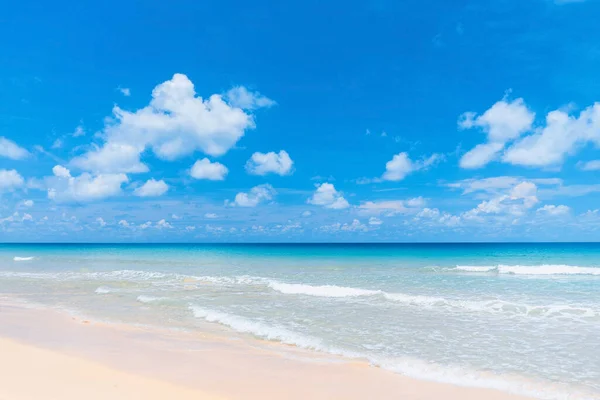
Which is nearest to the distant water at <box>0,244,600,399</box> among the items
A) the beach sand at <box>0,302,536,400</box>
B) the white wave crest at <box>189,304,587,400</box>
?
the white wave crest at <box>189,304,587,400</box>

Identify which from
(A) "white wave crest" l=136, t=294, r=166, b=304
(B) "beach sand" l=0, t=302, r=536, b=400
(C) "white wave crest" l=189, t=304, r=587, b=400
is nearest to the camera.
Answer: (B) "beach sand" l=0, t=302, r=536, b=400

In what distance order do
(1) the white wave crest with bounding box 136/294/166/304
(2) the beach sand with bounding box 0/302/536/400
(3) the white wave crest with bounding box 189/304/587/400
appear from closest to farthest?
(2) the beach sand with bounding box 0/302/536/400 < (3) the white wave crest with bounding box 189/304/587/400 < (1) the white wave crest with bounding box 136/294/166/304

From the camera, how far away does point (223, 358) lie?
25.8 ft

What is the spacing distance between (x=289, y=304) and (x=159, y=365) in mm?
7485

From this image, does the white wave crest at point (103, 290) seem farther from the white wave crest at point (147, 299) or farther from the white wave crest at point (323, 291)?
the white wave crest at point (323, 291)

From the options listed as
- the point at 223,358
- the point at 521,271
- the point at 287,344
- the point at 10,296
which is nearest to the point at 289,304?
the point at 287,344

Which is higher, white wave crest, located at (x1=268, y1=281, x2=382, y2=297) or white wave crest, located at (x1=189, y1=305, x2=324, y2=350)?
white wave crest, located at (x1=268, y1=281, x2=382, y2=297)

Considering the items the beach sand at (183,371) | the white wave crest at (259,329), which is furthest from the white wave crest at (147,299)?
the beach sand at (183,371)

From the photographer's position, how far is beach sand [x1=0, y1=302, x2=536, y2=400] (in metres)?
5.86

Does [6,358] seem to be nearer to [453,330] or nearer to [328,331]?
[328,331]

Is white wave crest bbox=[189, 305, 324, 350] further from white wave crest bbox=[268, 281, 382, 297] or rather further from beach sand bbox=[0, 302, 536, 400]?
white wave crest bbox=[268, 281, 382, 297]

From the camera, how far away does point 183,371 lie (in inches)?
274

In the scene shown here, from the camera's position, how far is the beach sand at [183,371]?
5.86m

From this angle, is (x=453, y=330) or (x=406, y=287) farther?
(x=406, y=287)
